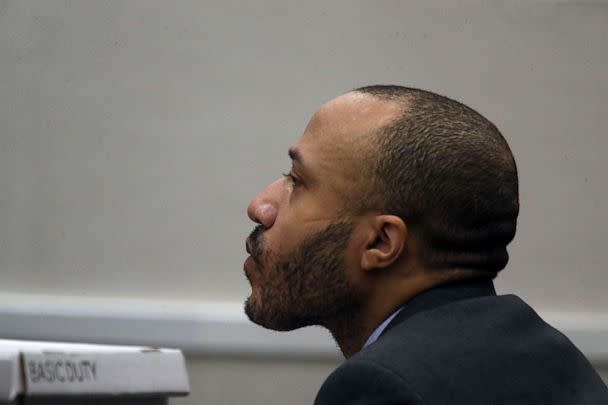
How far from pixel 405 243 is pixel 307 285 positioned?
131 mm

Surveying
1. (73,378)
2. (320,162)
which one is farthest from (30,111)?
(73,378)

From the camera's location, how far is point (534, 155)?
8.40 feet

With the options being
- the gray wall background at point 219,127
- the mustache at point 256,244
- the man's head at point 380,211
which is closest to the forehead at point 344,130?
the man's head at point 380,211

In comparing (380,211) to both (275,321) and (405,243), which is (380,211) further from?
(275,321)

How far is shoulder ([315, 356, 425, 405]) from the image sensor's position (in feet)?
2.82

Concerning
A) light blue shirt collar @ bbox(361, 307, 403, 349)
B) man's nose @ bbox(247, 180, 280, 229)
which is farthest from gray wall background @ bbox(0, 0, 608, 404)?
light blue shirt collar @ bbox(361, 307, 403, 349)

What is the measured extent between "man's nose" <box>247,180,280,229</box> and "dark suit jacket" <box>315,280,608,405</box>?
220 millimetres

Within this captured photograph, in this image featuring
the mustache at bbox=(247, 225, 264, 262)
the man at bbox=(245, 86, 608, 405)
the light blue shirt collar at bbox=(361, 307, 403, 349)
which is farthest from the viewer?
the mustache at bbox=(247, 225, 264, 262)

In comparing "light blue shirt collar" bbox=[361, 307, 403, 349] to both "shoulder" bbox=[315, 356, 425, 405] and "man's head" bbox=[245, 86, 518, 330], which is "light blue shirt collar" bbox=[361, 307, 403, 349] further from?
"shoulder" bbox=[315, 356, 425, 405]

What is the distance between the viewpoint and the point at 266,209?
1218 millimetres

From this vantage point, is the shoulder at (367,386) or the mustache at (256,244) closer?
the shoulder at (367,386)

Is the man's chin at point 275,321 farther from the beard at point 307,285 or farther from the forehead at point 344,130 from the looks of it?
the forehead at point 344,130

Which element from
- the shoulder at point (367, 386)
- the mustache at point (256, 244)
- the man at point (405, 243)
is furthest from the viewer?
the mustache at point (256, 244)

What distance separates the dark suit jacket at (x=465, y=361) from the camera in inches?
34.5
